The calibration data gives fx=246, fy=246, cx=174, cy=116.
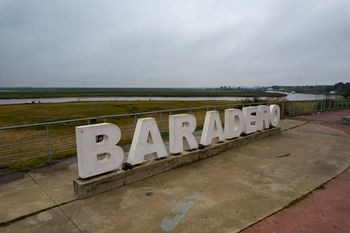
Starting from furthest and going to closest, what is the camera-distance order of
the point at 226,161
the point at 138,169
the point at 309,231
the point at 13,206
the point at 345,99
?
the point at 345,99
the point at 226,161
the point at 138,169
the point at 13,206
the point at 309,231

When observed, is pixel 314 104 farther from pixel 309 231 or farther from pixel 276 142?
pixel 309 231

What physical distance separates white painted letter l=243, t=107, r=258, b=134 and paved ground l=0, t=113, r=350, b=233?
1564 mm

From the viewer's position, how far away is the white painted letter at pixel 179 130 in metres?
5.84

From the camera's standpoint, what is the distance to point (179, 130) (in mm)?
5941

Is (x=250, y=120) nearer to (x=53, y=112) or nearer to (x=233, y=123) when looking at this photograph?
(x=233, y=123)

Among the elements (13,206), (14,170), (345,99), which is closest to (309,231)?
(13,206)

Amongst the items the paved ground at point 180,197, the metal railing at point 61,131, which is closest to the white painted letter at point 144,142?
the paved ground at point 180,197

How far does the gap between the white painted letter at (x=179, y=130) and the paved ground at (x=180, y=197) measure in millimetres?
543

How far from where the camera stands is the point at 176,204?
399cm

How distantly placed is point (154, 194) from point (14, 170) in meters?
3.51

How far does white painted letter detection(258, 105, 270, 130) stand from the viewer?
871 centimetres

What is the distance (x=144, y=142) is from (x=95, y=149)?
1.09 m

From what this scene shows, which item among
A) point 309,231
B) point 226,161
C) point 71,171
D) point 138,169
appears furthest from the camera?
point 226,161

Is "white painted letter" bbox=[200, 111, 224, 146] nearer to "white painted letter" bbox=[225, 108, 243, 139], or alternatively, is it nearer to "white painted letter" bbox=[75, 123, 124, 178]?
"white painted letter" bbox=[225, 108, 243, 139]
